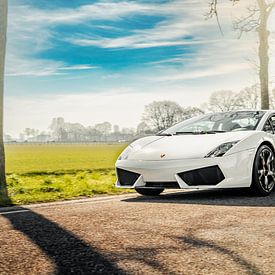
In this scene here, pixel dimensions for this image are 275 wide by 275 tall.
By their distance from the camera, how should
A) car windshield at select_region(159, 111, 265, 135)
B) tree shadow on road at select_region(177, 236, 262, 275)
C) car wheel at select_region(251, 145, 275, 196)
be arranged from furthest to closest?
car windshield at select_region(159, 111, 265, 135) → car wheel at select_region(251, 145, 275, 196) → tree shadow on road at select_region(177, 236, 262, 275)

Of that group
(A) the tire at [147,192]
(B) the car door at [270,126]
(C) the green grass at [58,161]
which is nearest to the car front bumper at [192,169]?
(A) the tire at [147,192]

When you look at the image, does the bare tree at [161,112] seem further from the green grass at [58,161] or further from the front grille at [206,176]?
the front grille at [206,176]

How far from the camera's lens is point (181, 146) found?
716 centimetres

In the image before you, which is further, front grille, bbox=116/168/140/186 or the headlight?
front grille, bbox=116/168/140/186

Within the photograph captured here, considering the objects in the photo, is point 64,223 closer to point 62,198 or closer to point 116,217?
point 116,217

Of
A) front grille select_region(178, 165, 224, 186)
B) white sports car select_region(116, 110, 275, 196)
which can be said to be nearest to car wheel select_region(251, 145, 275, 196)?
white sports car select_region(116, 110, 275, 196)

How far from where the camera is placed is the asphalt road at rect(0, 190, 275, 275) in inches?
134

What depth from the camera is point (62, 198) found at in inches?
301

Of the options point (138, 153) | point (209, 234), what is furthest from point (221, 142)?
point (209, 234)

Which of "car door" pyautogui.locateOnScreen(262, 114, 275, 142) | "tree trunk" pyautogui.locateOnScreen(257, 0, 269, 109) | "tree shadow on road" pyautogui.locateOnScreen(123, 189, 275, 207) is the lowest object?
"tree shadow on road" pyautogui.locateOnScreen(123, 189, 275, 207)

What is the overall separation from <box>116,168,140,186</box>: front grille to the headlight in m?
1.10

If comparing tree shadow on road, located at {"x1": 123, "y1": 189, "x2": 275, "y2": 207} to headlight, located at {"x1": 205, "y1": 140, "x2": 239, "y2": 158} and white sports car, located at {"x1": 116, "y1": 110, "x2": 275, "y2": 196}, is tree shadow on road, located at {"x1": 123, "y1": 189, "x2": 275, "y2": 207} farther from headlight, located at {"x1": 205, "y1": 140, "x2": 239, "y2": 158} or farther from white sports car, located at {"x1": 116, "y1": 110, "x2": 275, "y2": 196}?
headlight, located at {"x1": 205, "y1": 140, "x2": 239, "y2": 158}

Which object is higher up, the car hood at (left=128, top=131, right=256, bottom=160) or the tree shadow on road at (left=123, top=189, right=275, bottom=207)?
the car hood at (left=128, top=131, right=256, bottom=160)

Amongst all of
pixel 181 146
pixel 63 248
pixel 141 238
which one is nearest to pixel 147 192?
pixel 181 146
